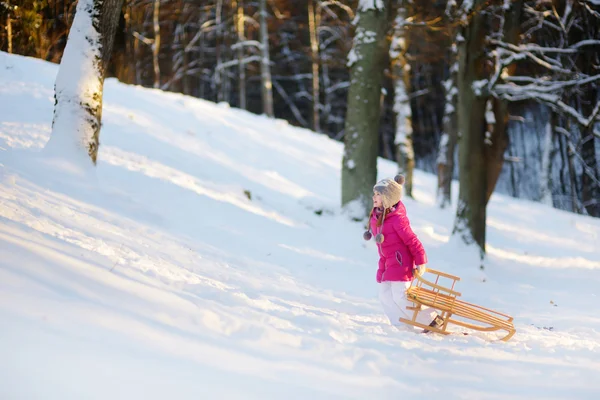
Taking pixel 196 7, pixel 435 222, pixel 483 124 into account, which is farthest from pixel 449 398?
pixel 196 7

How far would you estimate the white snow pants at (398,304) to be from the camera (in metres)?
4.84

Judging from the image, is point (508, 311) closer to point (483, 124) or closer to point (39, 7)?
point (483, 124)

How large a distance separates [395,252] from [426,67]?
2453cm

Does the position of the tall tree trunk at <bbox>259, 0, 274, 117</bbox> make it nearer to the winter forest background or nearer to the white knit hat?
the winter forest background

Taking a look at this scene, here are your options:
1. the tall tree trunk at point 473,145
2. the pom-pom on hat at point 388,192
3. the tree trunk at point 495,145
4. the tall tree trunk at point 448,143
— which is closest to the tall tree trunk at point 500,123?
the tree trunk at point 495,145

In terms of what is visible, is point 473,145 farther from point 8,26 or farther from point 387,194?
point 8,26

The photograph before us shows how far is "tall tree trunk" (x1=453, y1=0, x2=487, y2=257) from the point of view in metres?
9.34

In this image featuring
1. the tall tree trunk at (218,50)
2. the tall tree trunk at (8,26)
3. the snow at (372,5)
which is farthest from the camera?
the tall tree trunk at (218,50)

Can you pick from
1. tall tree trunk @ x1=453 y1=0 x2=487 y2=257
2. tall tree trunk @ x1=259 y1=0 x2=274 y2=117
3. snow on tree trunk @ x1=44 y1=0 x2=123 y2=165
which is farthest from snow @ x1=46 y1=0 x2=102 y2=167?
tall tree trunk @ x1=259 y1=0 x2=274 y2=117

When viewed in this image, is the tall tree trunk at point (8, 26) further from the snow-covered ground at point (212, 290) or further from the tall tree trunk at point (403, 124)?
the tall tree trunk at point (403, 124)

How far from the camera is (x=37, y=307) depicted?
306 centimetres

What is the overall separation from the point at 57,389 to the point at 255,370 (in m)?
1.10

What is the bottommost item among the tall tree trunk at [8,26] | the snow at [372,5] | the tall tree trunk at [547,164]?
the tall tree trunk at [547,164]

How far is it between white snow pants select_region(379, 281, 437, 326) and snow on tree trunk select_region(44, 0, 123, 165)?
3.88 metres
